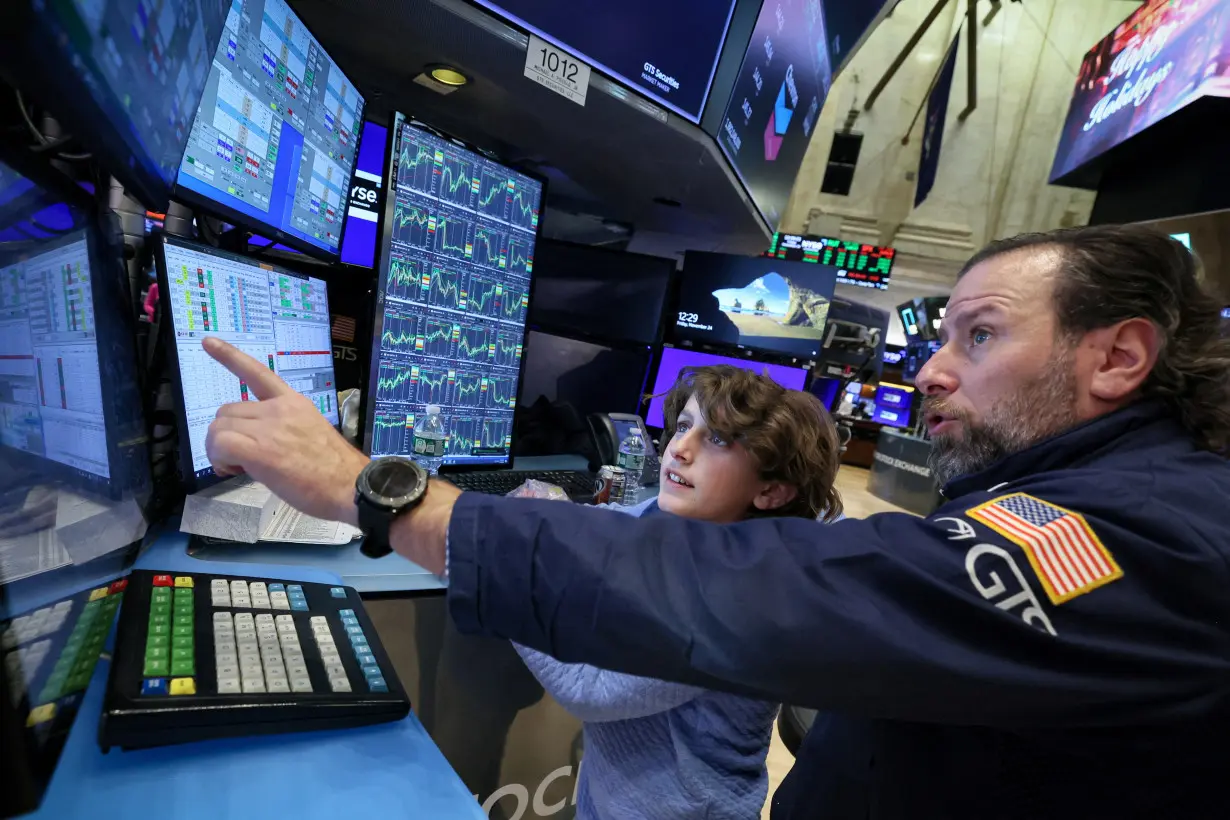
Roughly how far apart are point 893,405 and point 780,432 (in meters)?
7.86

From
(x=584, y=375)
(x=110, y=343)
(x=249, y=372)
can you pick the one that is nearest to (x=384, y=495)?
(x=249, y=372)

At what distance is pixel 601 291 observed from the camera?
215cm

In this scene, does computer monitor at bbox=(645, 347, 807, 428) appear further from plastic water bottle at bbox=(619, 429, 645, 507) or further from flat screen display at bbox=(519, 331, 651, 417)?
plastic water bottle at bbox=(619, 429, 645, 507)

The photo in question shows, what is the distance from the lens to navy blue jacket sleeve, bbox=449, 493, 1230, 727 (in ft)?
1.54

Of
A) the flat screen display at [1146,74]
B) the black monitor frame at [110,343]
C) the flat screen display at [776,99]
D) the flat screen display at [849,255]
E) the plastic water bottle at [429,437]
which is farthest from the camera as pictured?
the flat screen display at [849,255]

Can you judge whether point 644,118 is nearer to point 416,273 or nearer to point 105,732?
point 416,273

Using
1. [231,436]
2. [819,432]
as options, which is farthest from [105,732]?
[819,432]

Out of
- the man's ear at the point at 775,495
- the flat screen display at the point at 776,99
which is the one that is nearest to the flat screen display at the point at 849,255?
the flat screen display at the point at 776,99

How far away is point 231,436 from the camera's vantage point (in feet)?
1.82

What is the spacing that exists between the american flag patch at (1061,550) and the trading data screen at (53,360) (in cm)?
82

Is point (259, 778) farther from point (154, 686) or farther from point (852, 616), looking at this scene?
Result: point (852, 616)

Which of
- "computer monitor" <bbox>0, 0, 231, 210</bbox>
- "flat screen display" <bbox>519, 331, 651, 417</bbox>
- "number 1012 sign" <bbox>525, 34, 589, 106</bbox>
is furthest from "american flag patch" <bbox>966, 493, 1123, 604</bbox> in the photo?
"flat screen display" <bbox>519, 331, 651, 417</bbox>

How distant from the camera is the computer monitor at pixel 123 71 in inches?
18.0

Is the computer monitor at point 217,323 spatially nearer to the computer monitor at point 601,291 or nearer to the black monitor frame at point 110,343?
the black monitor frame at point 110,343
